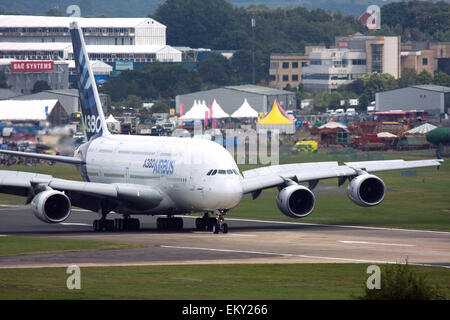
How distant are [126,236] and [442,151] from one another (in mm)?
84122

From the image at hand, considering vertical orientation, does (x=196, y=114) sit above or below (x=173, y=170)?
above

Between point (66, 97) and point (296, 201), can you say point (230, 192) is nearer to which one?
point (296, 201)

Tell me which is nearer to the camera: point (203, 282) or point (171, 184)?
point (203, 282)

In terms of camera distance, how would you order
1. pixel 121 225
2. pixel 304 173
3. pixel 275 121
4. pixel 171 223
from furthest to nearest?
pixel 275 121, pixel 121 225, pixel 171 223, pixel 304 173

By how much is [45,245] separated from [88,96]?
1997cm

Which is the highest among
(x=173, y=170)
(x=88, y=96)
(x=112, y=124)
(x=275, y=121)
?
(x=88, y=96)

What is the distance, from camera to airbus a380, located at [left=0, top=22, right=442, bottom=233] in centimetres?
5497

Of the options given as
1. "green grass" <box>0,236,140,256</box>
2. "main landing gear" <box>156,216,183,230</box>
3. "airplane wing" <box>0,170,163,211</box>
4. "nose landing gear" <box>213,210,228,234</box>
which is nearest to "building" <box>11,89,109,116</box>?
"main landing gear" <box>156,216,183,230</box>

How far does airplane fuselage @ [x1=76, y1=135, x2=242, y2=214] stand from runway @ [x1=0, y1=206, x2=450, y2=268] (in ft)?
5.93

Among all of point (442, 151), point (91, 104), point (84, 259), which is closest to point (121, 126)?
point (442, 151)

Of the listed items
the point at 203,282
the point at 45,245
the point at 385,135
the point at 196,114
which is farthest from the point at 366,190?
the point at 196,114

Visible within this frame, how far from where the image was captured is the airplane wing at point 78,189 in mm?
56125

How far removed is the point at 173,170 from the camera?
57062mm

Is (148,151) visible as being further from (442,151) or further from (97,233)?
(442,151)
